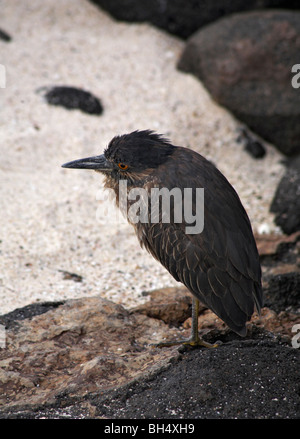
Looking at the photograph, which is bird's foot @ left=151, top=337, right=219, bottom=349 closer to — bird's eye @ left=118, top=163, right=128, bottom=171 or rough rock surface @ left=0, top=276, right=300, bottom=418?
rough rock surface @ left=0, top=276, right=300, bottom=418

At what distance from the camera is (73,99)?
7.46m

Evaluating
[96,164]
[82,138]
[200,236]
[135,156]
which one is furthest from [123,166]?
[82,138]

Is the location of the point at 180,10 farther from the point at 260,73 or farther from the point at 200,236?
the point at 200,236

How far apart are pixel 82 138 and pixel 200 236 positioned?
12.1 ft

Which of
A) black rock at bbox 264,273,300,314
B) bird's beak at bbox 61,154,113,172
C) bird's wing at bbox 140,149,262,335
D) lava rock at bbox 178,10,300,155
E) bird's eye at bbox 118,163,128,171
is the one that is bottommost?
black rock at bbox 264,273,300,314

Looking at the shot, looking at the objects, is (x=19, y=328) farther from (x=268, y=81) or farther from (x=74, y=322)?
(x=268, y=81)

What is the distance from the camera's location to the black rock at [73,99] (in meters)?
7.43

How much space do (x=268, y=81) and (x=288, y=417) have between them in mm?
5331

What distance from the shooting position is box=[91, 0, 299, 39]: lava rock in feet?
27.5

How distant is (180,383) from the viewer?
131 inches

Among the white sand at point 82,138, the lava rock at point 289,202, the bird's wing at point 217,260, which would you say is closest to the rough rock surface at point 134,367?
the bird's wing at point 217,260

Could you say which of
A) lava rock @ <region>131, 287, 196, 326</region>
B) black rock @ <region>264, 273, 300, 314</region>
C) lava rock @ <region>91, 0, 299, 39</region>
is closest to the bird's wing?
lava rock @ <region>131, 287, 196, 326</region>

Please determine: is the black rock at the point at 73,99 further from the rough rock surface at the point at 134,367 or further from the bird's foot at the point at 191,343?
the bird's foot at the point at 191,343
